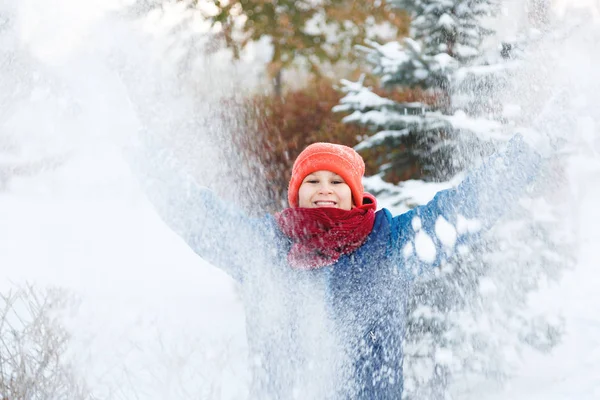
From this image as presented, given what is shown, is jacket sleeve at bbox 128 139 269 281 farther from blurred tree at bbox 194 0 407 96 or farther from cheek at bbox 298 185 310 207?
blurred tree at bbox 194 0 407 96

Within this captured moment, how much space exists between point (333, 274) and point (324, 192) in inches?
12.1

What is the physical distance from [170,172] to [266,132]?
6477mm

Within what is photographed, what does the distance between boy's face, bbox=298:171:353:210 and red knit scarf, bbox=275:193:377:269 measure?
0.37ft

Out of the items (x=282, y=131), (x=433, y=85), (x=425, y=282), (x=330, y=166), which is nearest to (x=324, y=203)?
(x=330, y=166)

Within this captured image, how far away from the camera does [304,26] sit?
411 inches

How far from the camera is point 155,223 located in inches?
315

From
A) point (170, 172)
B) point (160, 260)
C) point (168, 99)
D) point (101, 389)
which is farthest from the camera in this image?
point (168, 99)

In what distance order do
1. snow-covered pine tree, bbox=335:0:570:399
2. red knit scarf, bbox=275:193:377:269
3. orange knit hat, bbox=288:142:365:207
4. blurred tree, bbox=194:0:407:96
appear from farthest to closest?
blurred tree, bbox=194:0:407:96
snow-covered pine tree, bbox=335:0:570:399
orange knit hat, bbox=288:142:365:207
red knit scarf, bbox=275:193:377:269

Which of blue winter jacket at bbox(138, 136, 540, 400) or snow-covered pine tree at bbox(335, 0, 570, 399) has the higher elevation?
blue winter jacket at bbox(138, 136, 540, 400)

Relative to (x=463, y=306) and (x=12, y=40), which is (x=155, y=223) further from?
(x=463, y=306)

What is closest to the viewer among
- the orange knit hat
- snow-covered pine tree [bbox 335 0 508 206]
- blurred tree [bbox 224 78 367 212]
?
the orange knit hat

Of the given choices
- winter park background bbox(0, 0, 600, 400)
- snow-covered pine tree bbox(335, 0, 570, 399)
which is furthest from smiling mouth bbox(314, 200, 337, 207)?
snow-covered pine tree bbox(335, 0, 570, 399)

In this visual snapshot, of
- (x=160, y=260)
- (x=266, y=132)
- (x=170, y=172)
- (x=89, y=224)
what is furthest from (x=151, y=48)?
(x=170, y=172)

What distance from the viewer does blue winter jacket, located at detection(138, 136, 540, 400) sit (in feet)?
6.15
